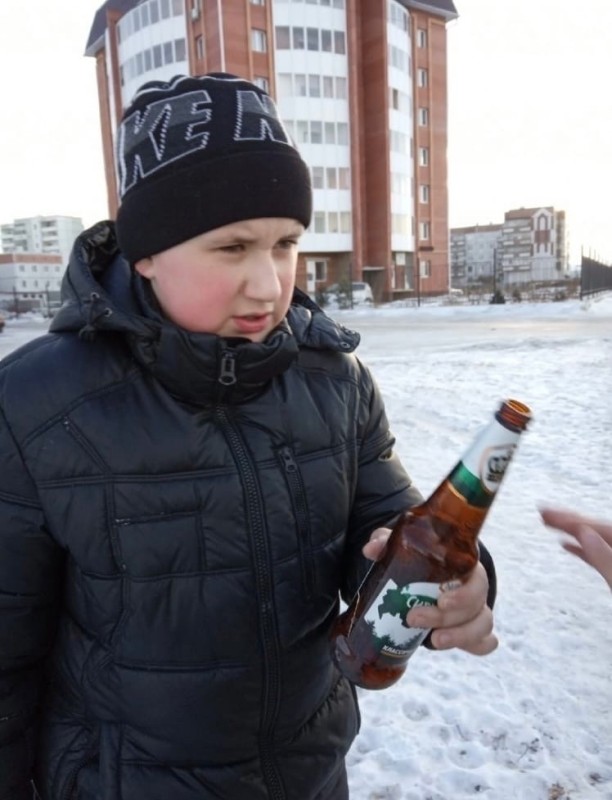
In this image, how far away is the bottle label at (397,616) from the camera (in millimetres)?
1139

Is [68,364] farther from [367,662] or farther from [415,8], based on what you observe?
[415,8]

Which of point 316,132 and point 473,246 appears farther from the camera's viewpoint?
point 473,246

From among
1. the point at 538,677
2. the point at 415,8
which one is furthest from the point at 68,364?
the point at 415,8

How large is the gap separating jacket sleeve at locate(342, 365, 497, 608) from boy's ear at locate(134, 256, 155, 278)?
548 millimetres

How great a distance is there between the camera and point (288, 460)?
4.32 feet

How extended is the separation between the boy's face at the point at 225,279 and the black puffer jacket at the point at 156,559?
0.05 metres

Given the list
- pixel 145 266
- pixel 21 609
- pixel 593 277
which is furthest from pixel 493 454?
pixel 593 277

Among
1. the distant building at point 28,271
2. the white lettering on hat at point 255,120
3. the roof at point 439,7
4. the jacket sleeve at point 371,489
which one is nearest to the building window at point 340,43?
the roof at point 439,7

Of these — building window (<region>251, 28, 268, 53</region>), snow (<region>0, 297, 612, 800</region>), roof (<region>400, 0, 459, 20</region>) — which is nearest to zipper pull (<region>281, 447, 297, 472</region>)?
snow (<region>0, 297, 612, 800</region>)

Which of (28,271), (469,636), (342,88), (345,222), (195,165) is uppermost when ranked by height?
(342,88)

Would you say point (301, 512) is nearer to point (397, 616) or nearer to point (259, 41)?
point (397, 616)

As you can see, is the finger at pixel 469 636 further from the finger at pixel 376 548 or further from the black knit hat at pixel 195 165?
the black knit hat at pixel 195 165

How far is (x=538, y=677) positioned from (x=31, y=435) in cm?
252

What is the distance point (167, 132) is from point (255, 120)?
0.59ft
